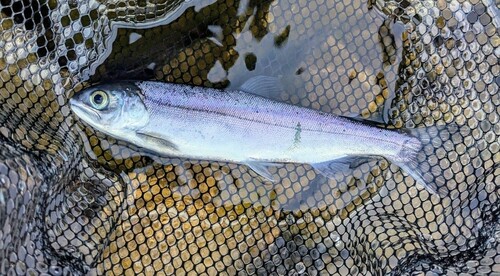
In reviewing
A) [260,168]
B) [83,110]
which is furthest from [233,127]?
[83,110]

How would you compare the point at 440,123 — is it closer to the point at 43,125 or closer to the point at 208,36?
the point at 208,36

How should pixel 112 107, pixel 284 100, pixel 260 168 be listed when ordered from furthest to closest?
pixel 284 100
pixel 260 168
pixel 112 107

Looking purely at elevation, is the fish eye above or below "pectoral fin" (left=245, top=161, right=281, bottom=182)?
above

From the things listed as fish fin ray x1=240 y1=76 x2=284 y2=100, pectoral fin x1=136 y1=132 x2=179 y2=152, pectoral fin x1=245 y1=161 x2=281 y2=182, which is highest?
fish fin ray x1=240 y1=76 x2=284 y2=100

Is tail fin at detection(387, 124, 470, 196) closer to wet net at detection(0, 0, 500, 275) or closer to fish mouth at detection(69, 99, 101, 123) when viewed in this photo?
wet net at detection(0, 0, 500, 275)

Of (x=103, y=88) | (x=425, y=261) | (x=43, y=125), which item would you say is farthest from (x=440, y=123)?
(x=43, y=125)

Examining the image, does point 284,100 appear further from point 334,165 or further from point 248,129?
point 334,165

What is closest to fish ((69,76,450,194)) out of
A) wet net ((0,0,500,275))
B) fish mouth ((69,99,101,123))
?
fish mouth ((69,99,101,123))
